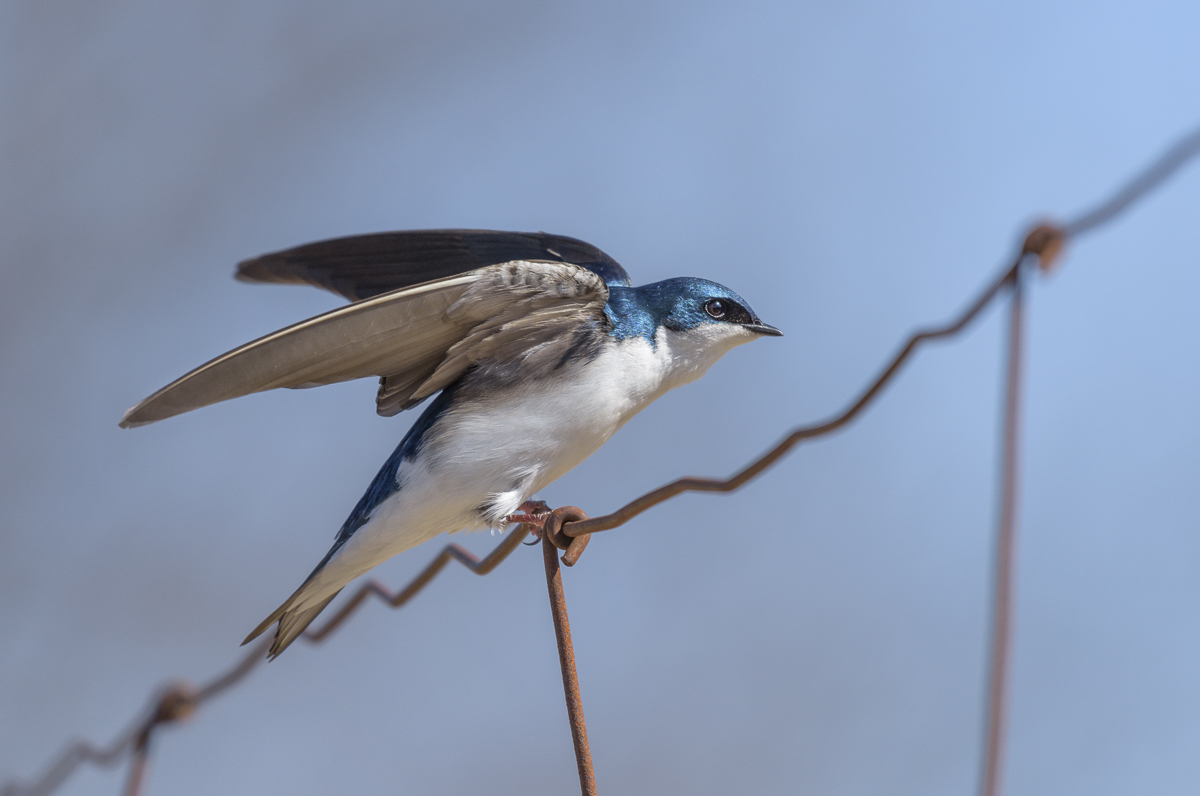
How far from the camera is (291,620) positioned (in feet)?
3.72

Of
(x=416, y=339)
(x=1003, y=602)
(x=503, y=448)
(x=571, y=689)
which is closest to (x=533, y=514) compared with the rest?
(x=503, y=448)

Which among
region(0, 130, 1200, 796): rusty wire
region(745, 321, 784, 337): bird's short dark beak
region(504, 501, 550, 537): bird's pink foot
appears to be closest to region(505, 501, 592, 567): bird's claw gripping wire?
region(0, 130, 1200, 796): rusty wire

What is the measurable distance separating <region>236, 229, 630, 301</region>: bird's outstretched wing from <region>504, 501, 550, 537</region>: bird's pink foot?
272 millimetres

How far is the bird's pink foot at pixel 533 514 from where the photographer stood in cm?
107

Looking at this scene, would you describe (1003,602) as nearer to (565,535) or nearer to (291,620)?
(565,535)

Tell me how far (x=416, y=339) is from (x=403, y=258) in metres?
0.24

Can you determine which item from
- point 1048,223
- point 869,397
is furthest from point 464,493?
point 1048,223

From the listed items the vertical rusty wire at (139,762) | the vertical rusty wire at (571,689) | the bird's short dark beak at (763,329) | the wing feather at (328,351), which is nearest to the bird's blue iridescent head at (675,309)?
the bird's short dark beak at (763,329)

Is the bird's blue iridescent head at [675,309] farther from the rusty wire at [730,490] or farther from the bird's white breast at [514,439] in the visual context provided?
the rusty wire at [730,490]

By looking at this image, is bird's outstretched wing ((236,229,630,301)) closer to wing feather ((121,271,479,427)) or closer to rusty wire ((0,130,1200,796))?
wing feather ((121,271,479,427))

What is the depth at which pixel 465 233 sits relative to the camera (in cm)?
122

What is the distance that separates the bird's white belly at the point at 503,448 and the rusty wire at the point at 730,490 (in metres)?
0.07

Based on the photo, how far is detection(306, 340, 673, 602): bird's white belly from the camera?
104 cm

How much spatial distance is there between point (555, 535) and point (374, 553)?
34 centimetres
